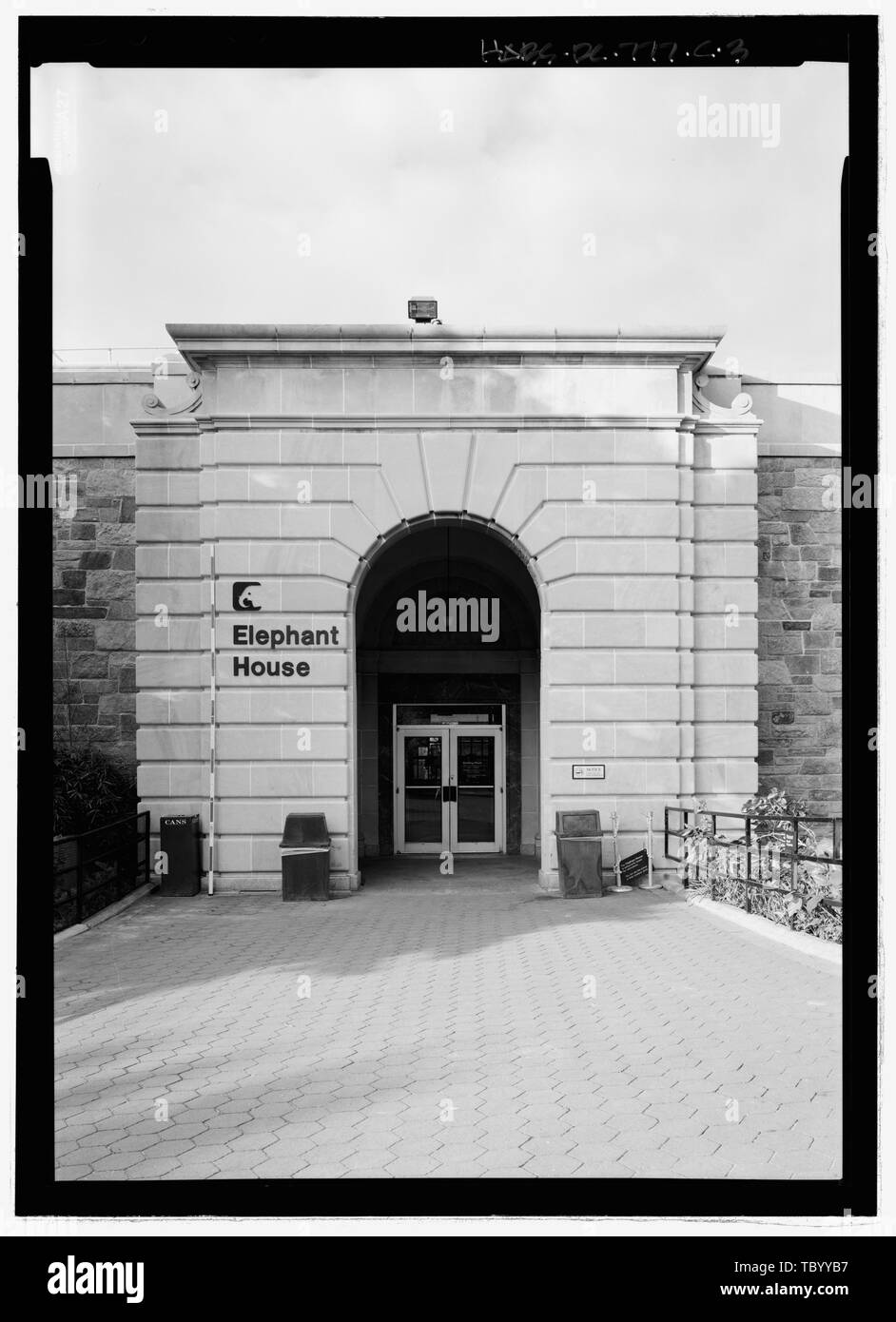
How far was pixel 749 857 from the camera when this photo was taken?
965 centimetres

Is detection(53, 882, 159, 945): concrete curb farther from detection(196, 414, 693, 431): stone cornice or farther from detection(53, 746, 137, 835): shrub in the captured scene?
detection(196, 414, 693, 431): stone cornice

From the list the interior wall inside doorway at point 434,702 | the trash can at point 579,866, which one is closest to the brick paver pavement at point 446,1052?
the trash can at point 579,866

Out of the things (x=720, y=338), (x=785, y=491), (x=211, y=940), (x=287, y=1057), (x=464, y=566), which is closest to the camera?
(x=287, y=1057)

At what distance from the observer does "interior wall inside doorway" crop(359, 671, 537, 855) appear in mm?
15414

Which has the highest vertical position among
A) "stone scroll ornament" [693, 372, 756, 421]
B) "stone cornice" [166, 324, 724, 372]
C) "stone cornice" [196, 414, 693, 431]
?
"stone cornice" [166, 324, 724, 372]

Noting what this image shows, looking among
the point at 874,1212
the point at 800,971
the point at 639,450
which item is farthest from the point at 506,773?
the point at 874,1212

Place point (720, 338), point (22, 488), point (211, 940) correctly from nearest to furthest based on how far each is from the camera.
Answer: point (22, 488) < point (211, 940) < point (720, 338)

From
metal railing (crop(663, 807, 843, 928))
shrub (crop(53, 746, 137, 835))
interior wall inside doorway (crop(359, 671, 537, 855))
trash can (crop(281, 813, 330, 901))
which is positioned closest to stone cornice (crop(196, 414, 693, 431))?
interior wall inside doorway (crop(359, 671, 537, 855))

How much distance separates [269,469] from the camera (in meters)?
12.3

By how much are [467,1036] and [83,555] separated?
1082cm

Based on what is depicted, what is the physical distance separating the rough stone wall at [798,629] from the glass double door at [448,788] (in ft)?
15.4

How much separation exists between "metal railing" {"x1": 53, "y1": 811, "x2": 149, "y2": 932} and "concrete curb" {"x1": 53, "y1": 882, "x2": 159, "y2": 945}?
9 centimetres

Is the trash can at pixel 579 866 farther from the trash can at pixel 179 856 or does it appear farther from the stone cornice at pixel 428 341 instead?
the stone cornice at pixel 428 341

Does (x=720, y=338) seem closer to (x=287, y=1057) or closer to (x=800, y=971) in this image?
(x=800, y=971)
